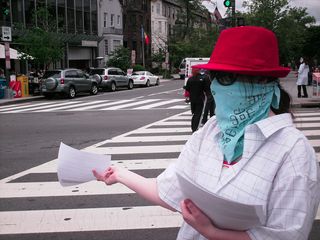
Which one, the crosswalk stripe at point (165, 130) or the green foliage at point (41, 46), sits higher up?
the green foliage at point (41, 46)

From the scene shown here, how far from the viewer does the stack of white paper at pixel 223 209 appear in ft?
4.53

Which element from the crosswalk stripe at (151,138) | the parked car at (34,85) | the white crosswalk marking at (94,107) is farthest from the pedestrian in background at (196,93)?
the parked car at (34,85)

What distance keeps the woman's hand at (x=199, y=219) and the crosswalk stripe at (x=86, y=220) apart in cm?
314

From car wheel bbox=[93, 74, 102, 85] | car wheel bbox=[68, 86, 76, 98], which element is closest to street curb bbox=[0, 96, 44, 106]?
car wheel bbox=[68, 86, 76, 98]

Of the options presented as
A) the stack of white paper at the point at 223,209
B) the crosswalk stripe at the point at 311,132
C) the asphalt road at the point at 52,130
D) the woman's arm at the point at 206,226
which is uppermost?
the stack of white paper at the point at 223,209

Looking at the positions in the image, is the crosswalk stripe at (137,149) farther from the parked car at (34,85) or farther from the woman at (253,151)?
the parked car at (34,85)

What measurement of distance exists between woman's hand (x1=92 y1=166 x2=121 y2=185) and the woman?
1.22ft

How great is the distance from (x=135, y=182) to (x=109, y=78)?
2956cm

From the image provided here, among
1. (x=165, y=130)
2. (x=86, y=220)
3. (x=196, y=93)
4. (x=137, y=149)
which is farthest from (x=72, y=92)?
(x=86, y=220)

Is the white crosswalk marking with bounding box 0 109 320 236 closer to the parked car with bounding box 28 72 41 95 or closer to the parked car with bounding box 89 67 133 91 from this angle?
the parked car with bounding box 28 72 41 95

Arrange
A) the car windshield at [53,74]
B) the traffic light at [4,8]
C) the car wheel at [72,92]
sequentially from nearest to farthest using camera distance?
the traffic light at [4,8]
the car windshield at [53,74]
the car wheel at [72,92]

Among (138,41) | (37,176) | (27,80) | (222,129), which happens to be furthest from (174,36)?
(222,129)

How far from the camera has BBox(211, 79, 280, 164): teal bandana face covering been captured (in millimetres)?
1640

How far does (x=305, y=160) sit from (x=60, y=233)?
3410 mm
